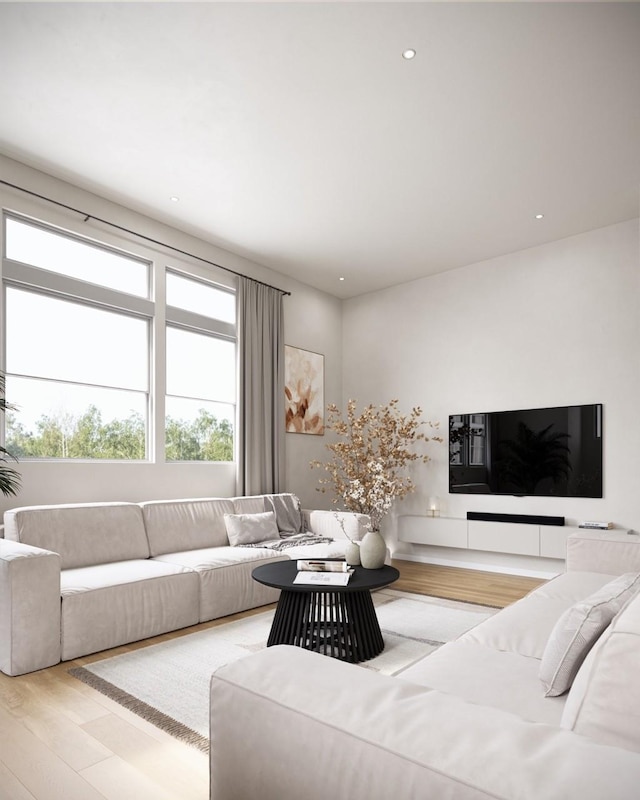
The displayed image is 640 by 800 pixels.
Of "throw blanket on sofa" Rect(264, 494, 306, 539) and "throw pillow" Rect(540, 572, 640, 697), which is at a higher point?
"throw pillow" Rect(540, 572, 640, 697)

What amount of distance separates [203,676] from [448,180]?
11.9 ft

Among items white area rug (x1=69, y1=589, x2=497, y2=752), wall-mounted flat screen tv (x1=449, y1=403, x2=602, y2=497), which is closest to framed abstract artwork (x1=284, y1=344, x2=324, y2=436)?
wall-mounted flat screen tv (x1=449, y1=403, x2=602, y2=497)

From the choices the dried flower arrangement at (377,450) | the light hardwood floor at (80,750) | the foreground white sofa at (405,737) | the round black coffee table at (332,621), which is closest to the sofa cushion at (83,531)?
the light hardwood floor at (80,750)

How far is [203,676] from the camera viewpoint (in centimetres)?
278

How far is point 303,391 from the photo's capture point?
633 centimetres

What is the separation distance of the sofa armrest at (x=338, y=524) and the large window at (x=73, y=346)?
172 centimetres

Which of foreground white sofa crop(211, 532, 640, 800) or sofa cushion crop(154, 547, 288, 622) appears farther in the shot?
sofa cushion crop(154, 547, 288, 622)

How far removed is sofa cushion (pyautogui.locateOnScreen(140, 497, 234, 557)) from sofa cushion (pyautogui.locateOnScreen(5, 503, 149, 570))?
0.10 m

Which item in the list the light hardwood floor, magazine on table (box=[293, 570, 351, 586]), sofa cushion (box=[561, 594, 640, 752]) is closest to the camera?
sofa cushion (box=[561, 594, 640, 752])

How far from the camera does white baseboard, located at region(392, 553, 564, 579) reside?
17.0ft

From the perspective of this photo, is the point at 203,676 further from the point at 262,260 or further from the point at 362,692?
the point at 262,260

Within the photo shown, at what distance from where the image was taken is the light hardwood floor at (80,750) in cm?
184

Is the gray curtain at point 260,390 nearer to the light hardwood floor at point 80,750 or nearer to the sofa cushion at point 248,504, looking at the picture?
the sofa cushion at point 248,504

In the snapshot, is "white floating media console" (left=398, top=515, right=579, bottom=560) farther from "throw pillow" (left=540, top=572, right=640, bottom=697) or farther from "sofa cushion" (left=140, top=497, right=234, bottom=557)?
"throw pillow" (left=540, top=572, right=640, bottom=697)
